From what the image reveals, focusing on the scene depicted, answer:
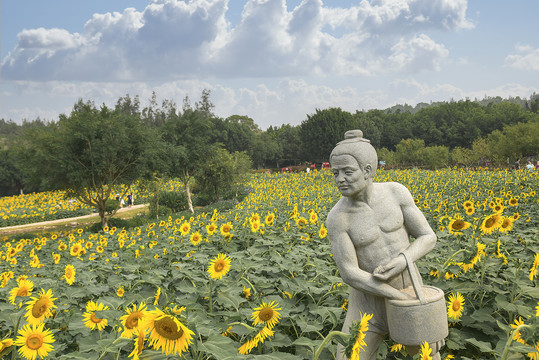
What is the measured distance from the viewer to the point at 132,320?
1832 mm

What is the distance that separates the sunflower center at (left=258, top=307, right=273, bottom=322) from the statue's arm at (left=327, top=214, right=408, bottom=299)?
1.75ft

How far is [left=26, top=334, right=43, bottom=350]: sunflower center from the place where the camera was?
191 centimetres

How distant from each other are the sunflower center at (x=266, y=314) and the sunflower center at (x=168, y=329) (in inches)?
24.4

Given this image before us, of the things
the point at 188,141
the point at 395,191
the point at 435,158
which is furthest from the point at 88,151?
the point at 435,158

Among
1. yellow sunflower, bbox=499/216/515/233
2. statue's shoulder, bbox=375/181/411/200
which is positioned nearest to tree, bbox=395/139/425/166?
→ yellow sunflower, bbox=499/216/515/233

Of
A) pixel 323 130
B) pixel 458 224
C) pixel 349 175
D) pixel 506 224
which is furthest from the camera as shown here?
pixel 323 130

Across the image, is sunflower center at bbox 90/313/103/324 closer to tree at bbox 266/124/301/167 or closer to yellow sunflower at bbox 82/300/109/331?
yellow sunflower at bbox 82/300/109/331

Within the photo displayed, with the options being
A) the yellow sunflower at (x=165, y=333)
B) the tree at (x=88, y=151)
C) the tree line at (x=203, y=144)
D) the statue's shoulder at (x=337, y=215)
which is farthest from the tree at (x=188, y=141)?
the yellow sunflower at (x=165, y=333)

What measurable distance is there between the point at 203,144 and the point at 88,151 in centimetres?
785

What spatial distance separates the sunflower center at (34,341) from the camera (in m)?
1.91

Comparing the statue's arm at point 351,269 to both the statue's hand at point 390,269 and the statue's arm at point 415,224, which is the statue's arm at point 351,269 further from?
the statue's arm at point 415,224

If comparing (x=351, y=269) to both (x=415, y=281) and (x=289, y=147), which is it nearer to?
(x=415, y=281)

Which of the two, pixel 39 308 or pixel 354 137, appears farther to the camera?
pixel 354 137

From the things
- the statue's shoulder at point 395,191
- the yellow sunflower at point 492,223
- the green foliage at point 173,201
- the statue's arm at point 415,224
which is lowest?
the green foliage at point 173,201
